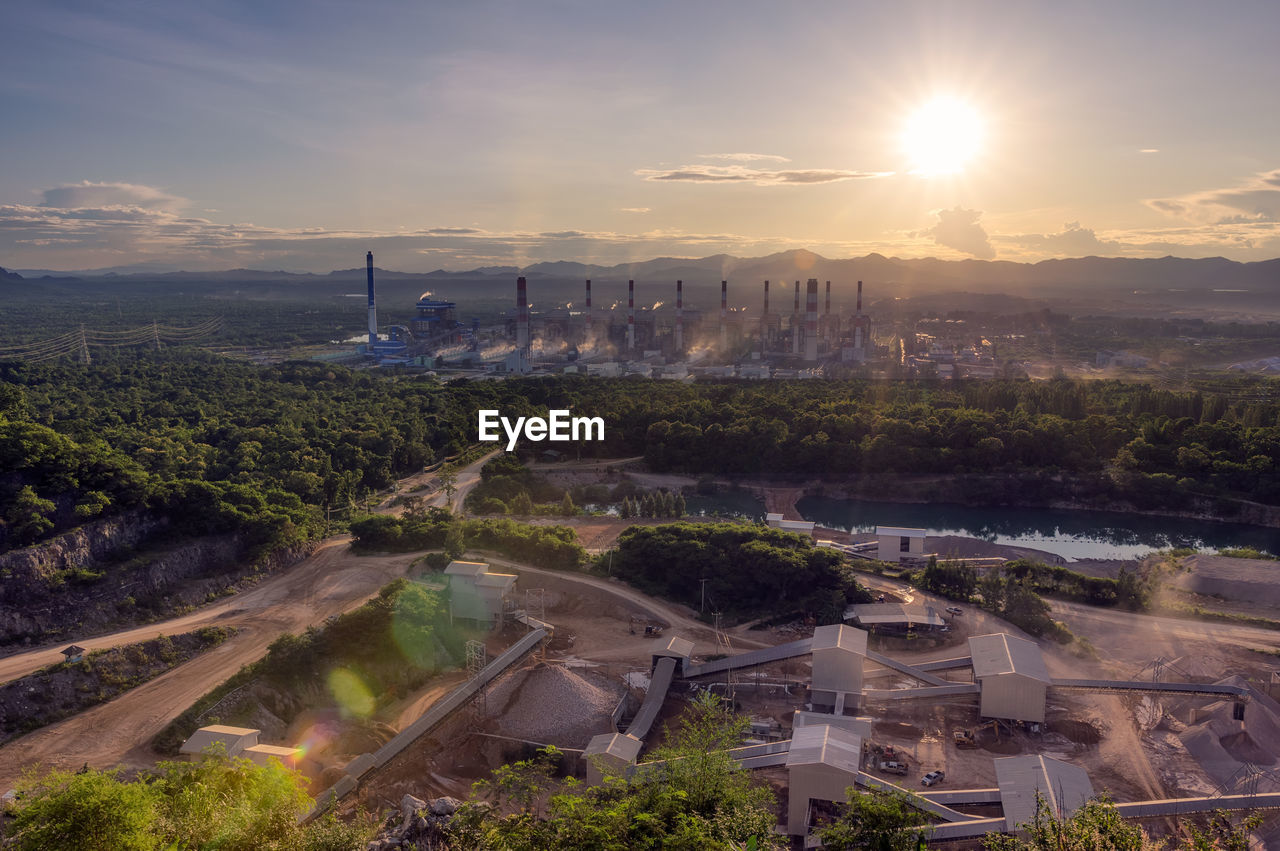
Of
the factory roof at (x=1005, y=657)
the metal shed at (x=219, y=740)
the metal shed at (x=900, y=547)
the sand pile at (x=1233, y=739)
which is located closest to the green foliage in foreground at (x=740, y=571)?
the metal shed at (x=900, y=547)

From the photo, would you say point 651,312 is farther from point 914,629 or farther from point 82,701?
point 82,701

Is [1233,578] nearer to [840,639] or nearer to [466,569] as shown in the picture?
[840,639]

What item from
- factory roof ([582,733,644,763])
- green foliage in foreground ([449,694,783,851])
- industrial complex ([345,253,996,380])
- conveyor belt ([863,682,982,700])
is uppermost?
industrial complex ([345,253,996,380])

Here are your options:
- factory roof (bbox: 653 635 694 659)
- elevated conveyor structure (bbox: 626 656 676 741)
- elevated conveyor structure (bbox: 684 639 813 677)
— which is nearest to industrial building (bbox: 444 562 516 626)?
factory roof (bbox: 653 635 694 659)

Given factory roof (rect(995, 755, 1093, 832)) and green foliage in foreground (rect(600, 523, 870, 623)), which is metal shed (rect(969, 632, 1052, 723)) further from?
green foliage in foreground (rect(600, 523, 870, 623))

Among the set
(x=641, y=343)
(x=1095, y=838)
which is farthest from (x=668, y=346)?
(x=1095, y=838)

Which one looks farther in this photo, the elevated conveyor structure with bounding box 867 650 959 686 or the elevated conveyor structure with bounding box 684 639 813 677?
the elevated conveyor structure with bounding box 684 639 813 677

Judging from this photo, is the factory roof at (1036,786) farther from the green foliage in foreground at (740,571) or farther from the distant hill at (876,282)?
the distant hill at (876,282)
